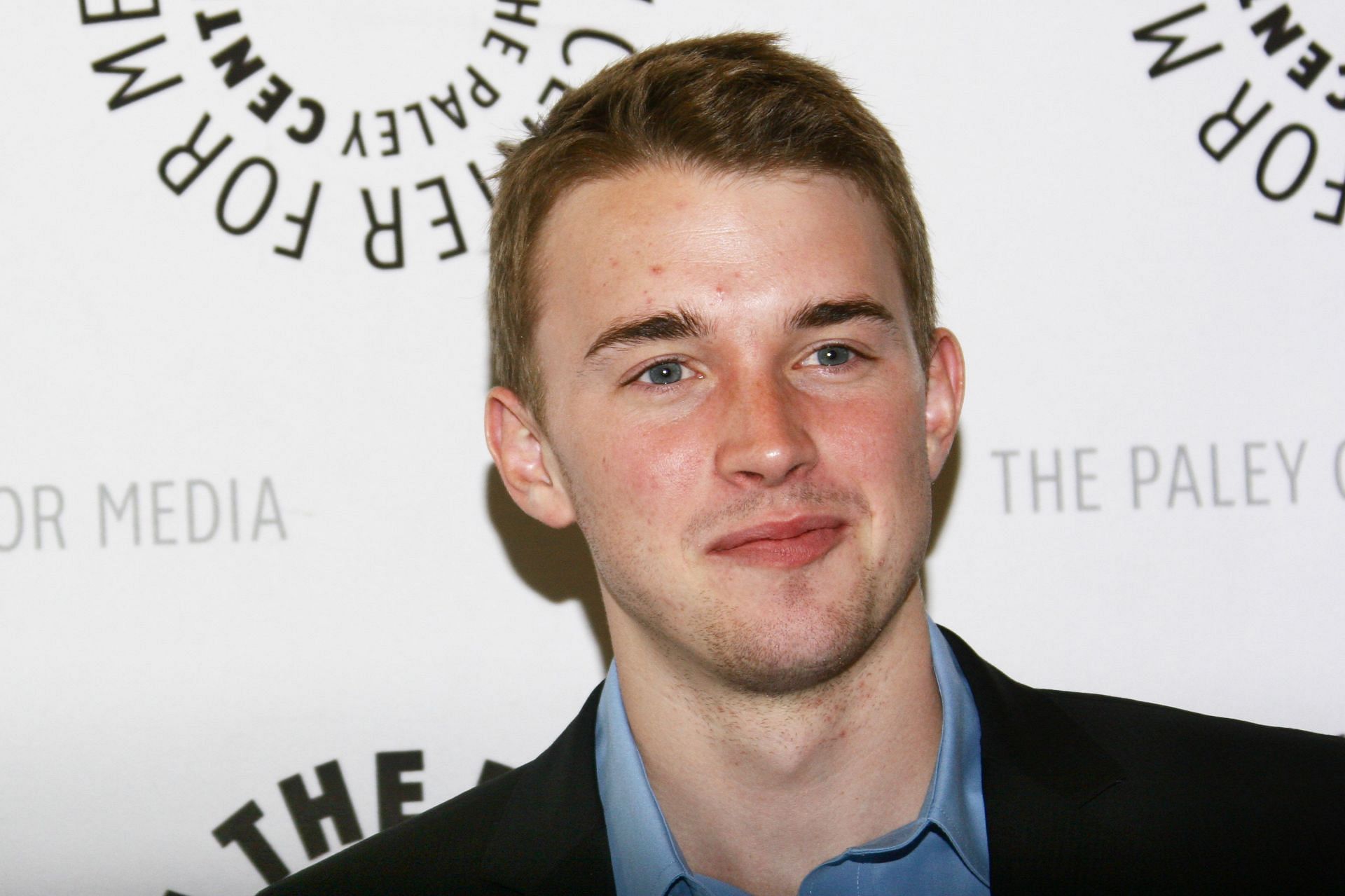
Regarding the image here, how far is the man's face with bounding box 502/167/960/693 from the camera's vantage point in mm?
1474

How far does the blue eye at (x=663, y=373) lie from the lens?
153 cm

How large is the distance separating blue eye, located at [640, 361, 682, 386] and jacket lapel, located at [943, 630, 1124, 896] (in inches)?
20.8

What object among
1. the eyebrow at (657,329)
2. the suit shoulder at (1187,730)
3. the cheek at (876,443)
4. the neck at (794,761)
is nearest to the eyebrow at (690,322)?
the eyebrow at (657,329)

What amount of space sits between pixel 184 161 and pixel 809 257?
97 cm

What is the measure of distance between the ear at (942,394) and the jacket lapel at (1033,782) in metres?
0.28

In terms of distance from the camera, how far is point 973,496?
2.01m

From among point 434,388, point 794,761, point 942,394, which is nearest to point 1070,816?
point 794,761

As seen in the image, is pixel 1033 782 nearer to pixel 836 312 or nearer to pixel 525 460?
pixel 836 312

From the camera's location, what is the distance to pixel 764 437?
4.69 feet

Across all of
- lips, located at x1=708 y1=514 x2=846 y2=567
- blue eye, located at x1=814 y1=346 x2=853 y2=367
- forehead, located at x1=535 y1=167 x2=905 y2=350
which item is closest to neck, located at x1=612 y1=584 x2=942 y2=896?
lips, located at x1=708 y1=514 x2=846 y2=567

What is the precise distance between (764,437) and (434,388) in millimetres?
688

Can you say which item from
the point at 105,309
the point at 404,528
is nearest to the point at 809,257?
the point at 404,528

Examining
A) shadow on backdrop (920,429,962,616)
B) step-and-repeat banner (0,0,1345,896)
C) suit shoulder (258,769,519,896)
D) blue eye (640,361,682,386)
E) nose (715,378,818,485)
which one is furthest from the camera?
shadow on backdrop (920,429,962,616)

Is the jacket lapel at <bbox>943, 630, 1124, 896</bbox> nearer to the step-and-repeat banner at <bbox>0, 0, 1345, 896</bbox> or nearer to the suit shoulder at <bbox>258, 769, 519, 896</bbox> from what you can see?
the step-and-repeat banner at <bbox>0, 0, 1345, 896</bbox>
